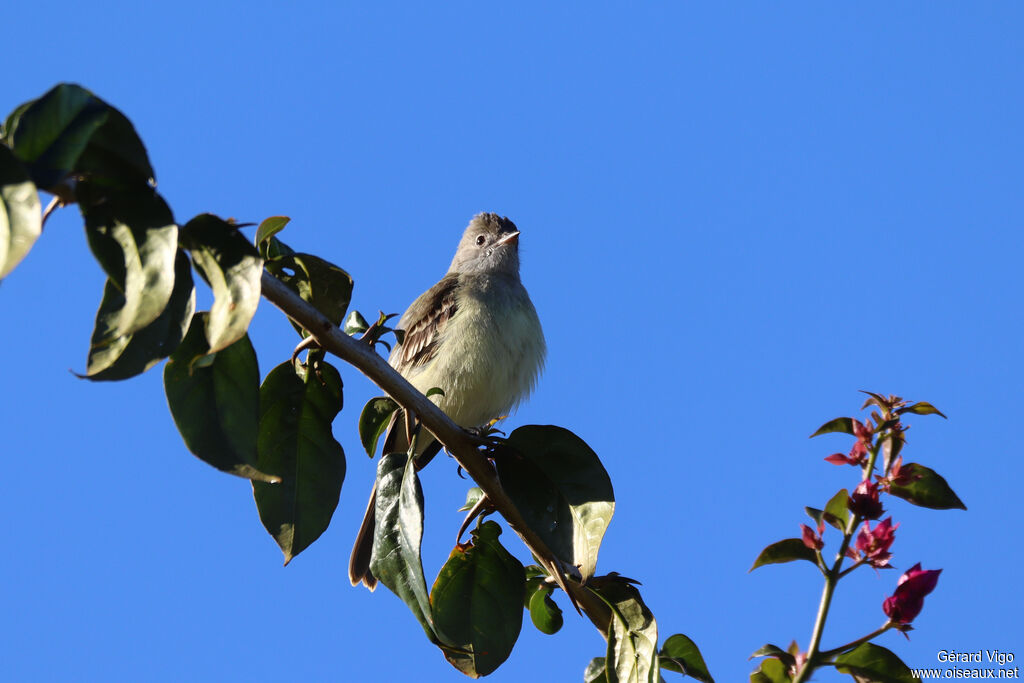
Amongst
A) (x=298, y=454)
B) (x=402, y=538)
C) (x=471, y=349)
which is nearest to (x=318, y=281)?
(x=298, y=454)

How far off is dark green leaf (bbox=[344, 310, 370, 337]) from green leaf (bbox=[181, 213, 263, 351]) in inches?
33.8

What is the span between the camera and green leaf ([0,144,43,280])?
138cm

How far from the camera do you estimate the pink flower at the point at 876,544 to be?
2.02m

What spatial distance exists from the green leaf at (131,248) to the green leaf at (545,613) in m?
1.74

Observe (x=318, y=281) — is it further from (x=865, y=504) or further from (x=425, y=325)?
(x=425, y=325)

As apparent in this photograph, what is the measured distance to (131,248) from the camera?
→ 1.61m

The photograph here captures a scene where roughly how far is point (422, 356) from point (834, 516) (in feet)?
13.6

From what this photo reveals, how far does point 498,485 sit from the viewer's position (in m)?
2.54

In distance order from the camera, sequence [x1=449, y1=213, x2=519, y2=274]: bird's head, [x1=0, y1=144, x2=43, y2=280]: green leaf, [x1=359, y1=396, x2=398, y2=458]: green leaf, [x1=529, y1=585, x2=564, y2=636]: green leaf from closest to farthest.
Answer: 1. [x1=0, y1=144, x2=43, y2=280]: green leaf
2. [x1=359, y1=396, x2=398, y2=458]: green leaf
3. [x1=529, y1=585, x2=564, y2=636]: green leaf
4. [x1=449, y1=213, x2=519, y2=274]: bird's head

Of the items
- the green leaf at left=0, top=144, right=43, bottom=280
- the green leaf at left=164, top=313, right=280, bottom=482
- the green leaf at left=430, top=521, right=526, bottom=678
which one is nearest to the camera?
the green leaf at left=0, top=144, right=43, bottom=280

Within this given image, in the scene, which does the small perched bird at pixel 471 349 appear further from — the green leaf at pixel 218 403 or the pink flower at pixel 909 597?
the pink flower at pixel 909 597

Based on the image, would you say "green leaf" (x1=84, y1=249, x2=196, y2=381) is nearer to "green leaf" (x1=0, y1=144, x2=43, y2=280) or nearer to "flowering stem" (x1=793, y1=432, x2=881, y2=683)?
"green leaf" (x1=0, y1=144, x2=43, y2=280)

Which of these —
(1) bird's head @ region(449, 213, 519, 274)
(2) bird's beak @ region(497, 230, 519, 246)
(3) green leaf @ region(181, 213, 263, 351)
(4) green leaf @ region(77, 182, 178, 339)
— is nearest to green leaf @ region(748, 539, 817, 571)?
(3) green leaf @ region(181, 213, 263, 351)

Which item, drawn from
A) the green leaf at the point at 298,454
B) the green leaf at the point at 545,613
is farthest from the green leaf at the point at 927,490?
the green leaf at the point at 298,454
